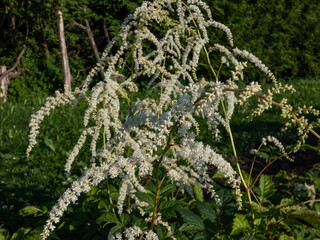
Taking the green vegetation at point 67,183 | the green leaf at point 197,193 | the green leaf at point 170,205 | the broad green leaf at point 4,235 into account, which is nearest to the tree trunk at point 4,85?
the green vegetation at point 67,183

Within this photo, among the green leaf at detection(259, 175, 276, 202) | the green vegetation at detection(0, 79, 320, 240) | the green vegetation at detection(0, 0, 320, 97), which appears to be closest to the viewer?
the green vegetation at detection(0, 79, 320, 240)

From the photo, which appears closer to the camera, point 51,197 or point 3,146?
point 51,197

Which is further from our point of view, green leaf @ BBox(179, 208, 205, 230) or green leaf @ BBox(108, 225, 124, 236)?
green leaf @ BBox(108, 225, 124, 236)

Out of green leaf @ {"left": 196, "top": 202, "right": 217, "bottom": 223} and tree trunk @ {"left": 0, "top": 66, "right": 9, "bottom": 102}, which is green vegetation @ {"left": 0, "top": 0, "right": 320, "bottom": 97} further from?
green leaf @ {"left": 196, "top": 202, "right": 217, "bottom": 223}

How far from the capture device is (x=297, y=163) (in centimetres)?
532

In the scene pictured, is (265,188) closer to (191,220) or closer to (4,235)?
(191,220)

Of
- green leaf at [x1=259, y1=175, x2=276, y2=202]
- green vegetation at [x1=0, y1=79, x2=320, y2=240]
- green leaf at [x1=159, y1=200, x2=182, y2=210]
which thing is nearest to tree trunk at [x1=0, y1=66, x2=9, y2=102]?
green vegetation at [x1=0, y1=79, x2=320, y2=240]

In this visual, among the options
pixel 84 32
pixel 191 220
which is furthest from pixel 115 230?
pixel 84 32

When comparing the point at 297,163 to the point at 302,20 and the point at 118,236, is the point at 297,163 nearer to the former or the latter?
the point at 118,236

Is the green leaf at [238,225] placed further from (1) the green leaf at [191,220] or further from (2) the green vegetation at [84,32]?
(2) the green vegetation at [84,32]

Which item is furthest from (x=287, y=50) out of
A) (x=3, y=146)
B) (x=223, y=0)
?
(x=3, y=146)

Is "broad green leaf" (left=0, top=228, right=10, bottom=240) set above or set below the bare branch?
above

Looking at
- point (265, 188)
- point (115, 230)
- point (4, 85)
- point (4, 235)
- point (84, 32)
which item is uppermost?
point (265, 188)

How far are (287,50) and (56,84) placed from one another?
890 centimetres
